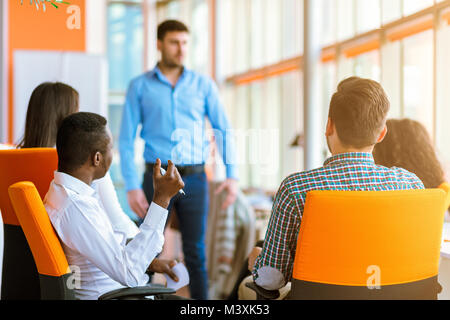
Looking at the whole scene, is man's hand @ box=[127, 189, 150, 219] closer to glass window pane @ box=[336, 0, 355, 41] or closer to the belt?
the belt

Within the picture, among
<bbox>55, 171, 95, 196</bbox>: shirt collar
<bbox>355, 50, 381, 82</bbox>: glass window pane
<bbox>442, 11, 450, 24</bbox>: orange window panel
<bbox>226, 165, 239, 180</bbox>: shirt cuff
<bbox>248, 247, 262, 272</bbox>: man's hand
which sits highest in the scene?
<bbox>442, 11, 450, 24</bbox>: orange window panel

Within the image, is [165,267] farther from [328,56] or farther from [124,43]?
[124,43]

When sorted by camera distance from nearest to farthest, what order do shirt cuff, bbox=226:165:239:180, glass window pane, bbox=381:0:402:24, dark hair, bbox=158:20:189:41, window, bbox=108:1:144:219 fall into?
dark hair, bbox=158:20:189:41 < shirt cuff, bbox=226:165:239:180 < glass window pane, bbox=381:0:402:24 < window, bbox=108:1:144:219

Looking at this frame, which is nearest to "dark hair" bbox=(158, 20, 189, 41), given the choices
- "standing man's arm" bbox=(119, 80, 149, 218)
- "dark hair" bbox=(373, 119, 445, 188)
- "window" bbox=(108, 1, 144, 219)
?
"standing man's arm" bbox=(119, 80, 149, 218)

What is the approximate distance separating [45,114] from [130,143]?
3.61 ft

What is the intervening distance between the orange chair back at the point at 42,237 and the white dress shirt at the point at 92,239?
5cm

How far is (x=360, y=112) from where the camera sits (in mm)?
1618

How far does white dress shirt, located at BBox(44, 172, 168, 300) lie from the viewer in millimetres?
1610

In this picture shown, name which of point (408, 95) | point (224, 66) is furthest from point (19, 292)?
point (224, 66)

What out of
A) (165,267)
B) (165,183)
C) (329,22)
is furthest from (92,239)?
(329,22)

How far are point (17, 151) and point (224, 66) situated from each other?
5.56 m

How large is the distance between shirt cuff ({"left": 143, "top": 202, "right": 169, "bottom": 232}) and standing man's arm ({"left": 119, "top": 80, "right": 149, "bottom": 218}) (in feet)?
4.62
